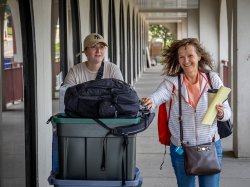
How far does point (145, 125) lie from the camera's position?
306 cm

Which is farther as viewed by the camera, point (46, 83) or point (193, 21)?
point (193, 21)

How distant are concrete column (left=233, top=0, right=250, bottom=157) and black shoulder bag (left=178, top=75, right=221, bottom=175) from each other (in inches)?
168

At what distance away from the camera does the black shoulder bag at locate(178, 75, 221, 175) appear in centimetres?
347

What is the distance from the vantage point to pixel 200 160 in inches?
137

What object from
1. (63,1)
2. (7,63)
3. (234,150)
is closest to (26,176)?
(7,63)

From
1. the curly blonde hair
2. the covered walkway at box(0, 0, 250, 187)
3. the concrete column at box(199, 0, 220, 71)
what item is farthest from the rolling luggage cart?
the concrete column at box(199, 0, 220, 71)

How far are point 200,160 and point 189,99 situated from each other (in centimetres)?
41

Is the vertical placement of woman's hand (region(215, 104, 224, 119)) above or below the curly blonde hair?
below

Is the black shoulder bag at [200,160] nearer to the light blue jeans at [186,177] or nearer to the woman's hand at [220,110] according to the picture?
the light blue jeans at [186,177]

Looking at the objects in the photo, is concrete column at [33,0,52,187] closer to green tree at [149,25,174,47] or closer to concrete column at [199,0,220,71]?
concrete column at [199,0,220,71]

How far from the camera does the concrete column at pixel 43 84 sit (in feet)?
15.5

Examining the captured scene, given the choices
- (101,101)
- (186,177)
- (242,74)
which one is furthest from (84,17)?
(101,101)

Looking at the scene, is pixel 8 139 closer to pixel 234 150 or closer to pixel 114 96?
pixel 114 96

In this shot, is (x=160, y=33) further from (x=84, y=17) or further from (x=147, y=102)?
(x=147, y=102)
